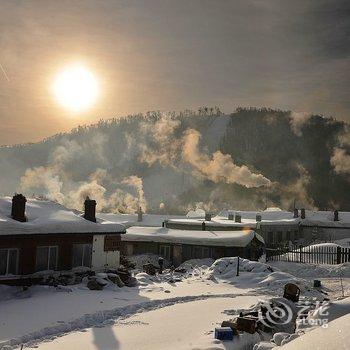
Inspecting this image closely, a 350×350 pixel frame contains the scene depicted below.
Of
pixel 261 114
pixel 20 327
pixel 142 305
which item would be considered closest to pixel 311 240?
pixel 142 305

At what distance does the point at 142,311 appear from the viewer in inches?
703

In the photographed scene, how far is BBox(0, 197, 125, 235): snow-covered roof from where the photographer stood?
22.2 meters

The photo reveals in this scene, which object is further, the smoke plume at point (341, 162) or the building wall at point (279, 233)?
the smoke plume at point (341, 162)

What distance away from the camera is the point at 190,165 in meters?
176

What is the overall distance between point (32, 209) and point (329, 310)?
18.0m

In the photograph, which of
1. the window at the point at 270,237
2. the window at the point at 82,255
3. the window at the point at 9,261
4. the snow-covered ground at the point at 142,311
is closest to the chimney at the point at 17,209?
the window at the point at 9,261

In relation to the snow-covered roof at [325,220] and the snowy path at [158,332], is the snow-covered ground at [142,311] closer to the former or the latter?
the snowy path at [158,332]

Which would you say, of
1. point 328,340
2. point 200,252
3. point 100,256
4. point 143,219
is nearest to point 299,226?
point 143,219

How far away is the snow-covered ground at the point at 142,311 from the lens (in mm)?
13188

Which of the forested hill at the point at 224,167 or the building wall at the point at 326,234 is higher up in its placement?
the forested hill at the point at 224,167

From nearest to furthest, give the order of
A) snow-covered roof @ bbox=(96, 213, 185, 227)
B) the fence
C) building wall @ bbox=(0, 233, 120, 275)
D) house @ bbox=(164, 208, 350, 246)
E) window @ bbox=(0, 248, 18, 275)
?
window @ bbox=(0, 248, 18, 275)
building wall @ bbox=(0, 233, 120, 275)
the fence
house @ bbox=(164, 208, 350, 246)
snow-covered roof @ bbox=(96, 213, 185, 227)

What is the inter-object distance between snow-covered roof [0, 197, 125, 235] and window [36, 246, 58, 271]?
103 cm

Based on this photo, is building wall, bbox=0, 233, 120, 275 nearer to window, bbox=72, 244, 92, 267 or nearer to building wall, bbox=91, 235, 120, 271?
building wall, bbox=91, 235, 120, 271

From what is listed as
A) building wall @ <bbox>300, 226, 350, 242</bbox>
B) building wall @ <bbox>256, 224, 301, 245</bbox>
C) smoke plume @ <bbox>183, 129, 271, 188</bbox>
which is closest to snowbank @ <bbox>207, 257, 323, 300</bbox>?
building wall @ <bbox>256, 224, 301, 245</bbox>
